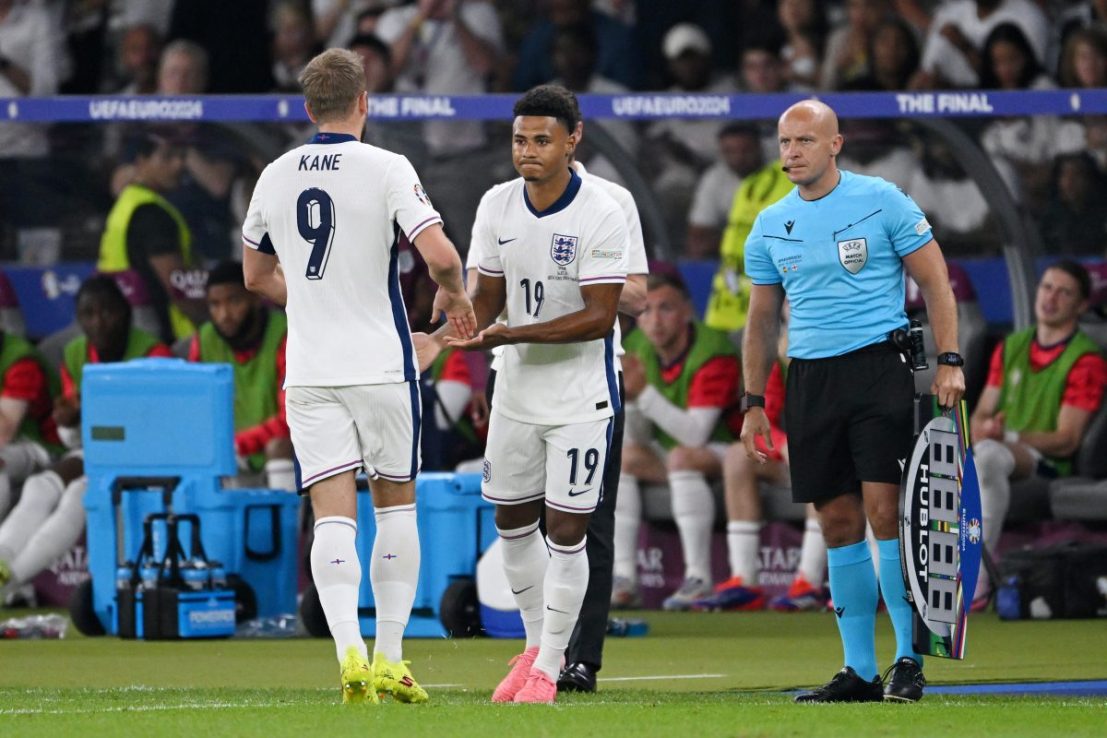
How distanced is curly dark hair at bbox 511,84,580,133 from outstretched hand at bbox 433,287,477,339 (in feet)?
2.40

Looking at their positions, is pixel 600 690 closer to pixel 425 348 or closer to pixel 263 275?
pixel 425 348

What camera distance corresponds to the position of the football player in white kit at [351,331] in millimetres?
7035

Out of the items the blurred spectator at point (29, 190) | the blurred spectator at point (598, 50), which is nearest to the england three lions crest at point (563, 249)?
the blurred spectator at point (29, 190)

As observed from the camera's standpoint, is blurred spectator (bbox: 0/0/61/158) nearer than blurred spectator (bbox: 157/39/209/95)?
No

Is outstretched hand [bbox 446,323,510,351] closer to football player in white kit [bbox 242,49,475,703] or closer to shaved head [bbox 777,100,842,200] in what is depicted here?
football player in white kit [bbox 242,49,475,703]

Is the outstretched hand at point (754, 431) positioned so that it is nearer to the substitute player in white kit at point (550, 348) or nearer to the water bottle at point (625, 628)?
the substitute player in white kit at point (550, 348)

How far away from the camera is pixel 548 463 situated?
754 cm

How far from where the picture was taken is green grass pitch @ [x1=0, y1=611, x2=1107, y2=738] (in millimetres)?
6289

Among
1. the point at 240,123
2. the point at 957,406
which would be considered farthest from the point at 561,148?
the point at 240,123

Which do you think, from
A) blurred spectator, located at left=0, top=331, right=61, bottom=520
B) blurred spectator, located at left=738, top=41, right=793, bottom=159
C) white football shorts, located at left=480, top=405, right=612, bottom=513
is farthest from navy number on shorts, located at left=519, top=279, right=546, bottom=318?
blurred spectator, located at left=738, top=41, right=793, bottom=159

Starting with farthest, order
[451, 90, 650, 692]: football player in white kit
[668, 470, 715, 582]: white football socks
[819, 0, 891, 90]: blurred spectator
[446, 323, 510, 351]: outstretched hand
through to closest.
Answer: [819, 0, 891, 90]: blurred spectator < [668, 470, 715, 582]: white football socks < [451, 90, 650, 692]: football player in white kit < [446, 323, 510, 351]: outstretched hand

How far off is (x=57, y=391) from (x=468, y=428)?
263 cm

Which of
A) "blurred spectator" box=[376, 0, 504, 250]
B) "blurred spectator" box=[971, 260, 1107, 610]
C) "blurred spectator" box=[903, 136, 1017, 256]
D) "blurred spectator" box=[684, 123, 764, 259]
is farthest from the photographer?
"blurred spectator" box=[376, 0, 504, 250]

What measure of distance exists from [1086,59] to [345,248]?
788 centimetres
